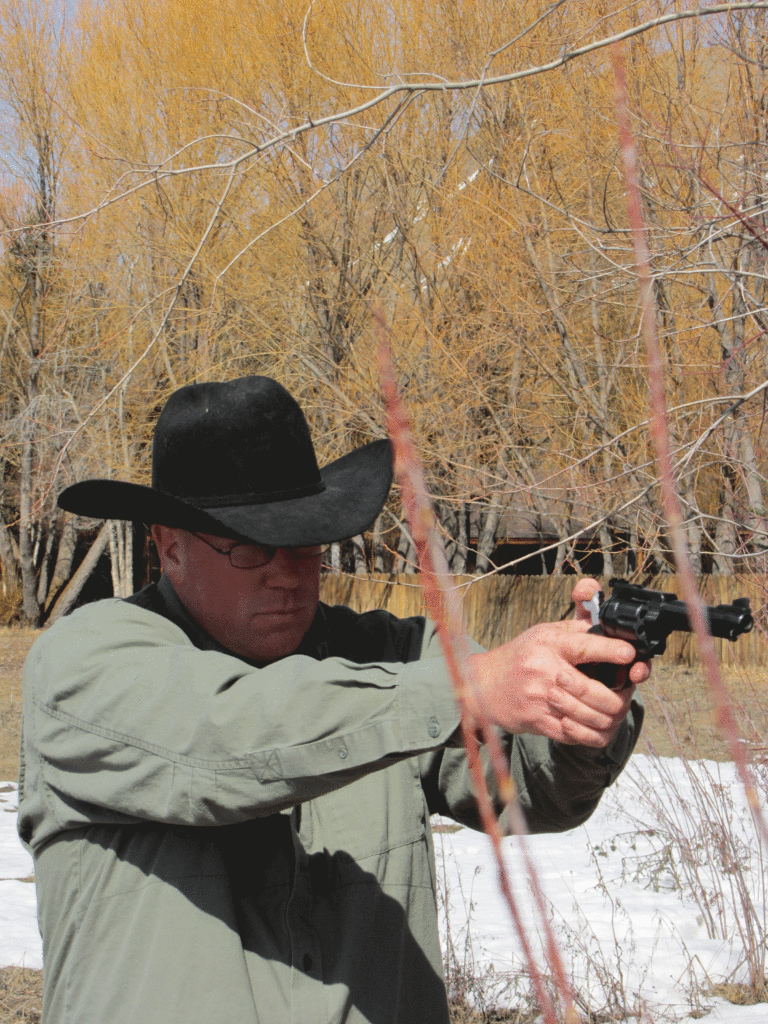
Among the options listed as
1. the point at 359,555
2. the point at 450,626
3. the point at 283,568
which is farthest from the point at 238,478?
the point at 359,555

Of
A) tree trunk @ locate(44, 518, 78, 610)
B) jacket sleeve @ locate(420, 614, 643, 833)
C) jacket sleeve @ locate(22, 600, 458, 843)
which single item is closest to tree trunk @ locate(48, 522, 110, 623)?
tree trunk @ locate(44, 518, 78, 610)

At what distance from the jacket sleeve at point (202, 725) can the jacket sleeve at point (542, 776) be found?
0.38 metres

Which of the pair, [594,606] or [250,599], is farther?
[250,599]

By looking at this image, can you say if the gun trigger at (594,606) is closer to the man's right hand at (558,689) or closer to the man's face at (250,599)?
the man's right hand at (558,689)

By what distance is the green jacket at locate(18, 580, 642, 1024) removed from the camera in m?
1.18

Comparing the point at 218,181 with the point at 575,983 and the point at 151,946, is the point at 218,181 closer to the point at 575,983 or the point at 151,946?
the point at 575,983

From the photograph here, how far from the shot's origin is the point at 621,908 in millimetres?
4406

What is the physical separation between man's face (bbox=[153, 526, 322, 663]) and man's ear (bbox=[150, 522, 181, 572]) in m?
0.04

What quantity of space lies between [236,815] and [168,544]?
0.67m

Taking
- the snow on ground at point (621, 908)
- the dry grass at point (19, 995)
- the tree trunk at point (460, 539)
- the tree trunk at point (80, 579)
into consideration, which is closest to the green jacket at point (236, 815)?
the snow on ground at point (621, 908)

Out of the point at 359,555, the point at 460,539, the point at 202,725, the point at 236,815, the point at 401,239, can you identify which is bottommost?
the point at 359,555

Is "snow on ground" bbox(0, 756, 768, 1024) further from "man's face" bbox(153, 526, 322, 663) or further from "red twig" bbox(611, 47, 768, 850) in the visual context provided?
"red twig" bbox(611, 47, 768, 850)

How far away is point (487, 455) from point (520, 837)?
526 inches

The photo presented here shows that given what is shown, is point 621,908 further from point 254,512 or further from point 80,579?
point 80,579
